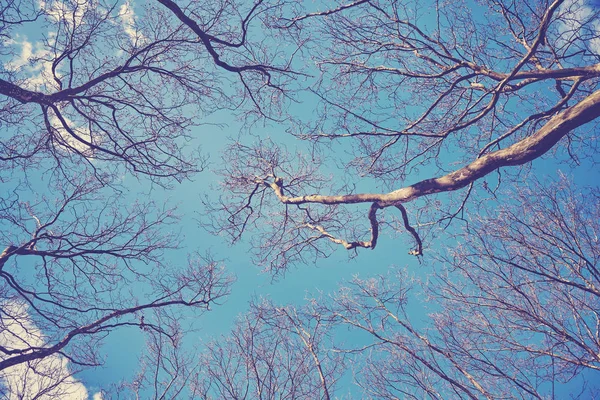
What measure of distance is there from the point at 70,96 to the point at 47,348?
3.90 metres

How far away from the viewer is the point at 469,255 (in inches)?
247

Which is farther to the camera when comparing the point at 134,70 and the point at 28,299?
the point at 28,299

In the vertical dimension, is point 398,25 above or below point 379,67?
above

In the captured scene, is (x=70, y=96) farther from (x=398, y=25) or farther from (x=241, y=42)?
(x=398, y=25)

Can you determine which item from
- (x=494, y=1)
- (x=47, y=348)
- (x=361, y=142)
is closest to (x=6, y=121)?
(x=47, y=348)

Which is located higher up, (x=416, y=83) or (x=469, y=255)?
(x=416, y=83)

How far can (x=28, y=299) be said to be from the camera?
6035 mm

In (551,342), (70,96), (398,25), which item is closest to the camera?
(70,96)

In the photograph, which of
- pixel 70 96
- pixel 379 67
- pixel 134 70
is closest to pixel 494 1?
pixel 379 67

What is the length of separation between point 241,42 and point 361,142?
2.40 meters

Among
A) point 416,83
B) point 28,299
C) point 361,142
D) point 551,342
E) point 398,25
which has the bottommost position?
point 551,342

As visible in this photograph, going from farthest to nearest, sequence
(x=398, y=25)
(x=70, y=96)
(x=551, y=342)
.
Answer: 1. (x=551, y=342)
2. (x=398, y=25)
3. (x=70, y=96)

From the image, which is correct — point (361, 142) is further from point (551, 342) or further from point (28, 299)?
point (28, 299)

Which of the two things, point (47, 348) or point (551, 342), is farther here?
point (551, 342)
